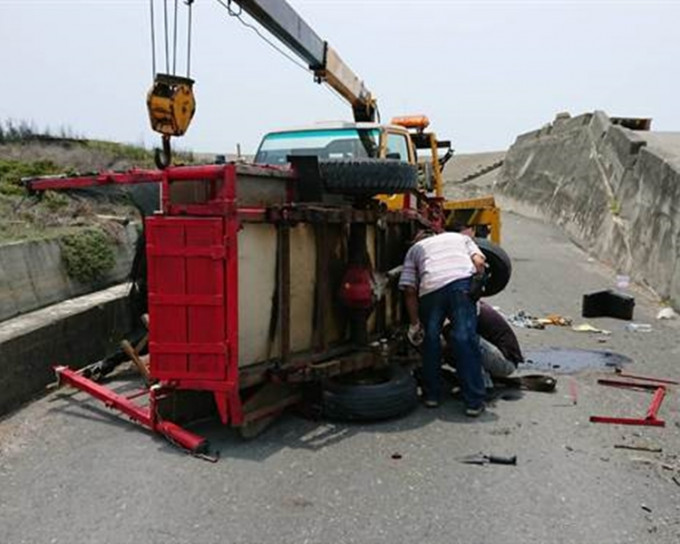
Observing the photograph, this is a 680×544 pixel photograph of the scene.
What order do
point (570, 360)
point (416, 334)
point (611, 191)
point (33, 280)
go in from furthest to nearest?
1. point (611, 191)
2. point (570, 360)
3. point (33, 280)
4. point (416, 334)

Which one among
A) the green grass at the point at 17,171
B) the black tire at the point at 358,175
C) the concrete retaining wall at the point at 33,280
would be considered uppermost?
the black tire at the point at 358,175

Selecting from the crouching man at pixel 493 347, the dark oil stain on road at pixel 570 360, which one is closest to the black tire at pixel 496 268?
the dark oil stain on road at pixel 570 360

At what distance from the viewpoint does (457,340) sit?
581 cm

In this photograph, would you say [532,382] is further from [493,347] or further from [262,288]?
[262,288]

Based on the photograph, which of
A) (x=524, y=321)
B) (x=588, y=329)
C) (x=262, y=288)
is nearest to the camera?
(x=262, y=288)

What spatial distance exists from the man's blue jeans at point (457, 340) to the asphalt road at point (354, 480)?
0.24 meters

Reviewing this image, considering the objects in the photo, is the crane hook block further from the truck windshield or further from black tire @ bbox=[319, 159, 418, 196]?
the truck windshield

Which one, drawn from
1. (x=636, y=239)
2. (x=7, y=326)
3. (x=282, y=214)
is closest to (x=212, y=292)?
(x=282, y=214)

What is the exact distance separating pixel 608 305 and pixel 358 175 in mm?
6154

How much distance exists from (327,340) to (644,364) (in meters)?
3.86

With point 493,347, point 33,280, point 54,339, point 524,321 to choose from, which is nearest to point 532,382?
point 493,347

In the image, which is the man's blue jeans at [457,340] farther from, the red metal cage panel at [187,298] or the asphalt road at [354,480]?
the red metal cage panel at [187,298]

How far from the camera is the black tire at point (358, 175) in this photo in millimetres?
5504

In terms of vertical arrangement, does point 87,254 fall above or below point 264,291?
below
